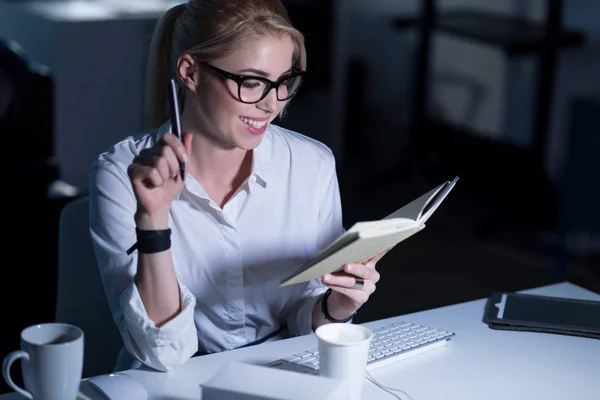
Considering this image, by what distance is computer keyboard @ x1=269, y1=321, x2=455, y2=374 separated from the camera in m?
1.39

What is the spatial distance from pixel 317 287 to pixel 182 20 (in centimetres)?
56

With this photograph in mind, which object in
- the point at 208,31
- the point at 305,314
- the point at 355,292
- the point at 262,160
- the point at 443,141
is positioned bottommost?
the point at 443,141

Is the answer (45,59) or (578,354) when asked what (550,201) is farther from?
(578,354)

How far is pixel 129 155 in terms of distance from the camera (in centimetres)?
161

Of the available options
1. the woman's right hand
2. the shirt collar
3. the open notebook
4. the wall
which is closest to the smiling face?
the shirt collar

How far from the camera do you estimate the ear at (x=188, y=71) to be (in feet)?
5.27

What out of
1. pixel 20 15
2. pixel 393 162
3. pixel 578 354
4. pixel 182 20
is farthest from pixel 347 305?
pixel 393 162

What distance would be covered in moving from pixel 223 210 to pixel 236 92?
24 cm

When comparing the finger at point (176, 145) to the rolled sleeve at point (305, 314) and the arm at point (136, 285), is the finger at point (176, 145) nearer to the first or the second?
the arm at point (136, 285)

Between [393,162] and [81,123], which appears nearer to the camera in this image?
[81,123]

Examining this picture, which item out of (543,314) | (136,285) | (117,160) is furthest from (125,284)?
(543,314)

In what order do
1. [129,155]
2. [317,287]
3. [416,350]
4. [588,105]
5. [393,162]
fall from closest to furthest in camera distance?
[416,350]
[129,155]
[317,287]
[588,105]
[393,162]

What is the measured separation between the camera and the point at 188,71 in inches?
63.7

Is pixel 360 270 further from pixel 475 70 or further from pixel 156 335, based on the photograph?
pixel 475 70
